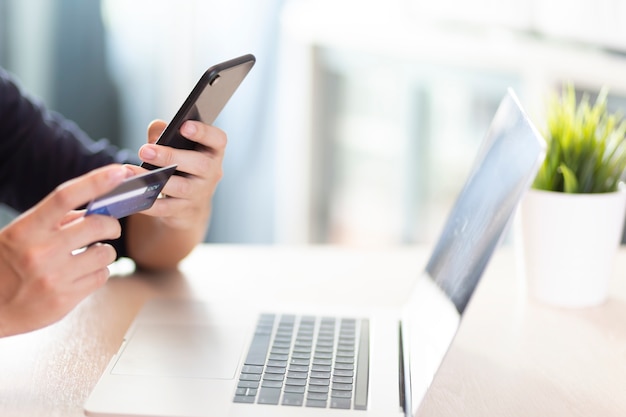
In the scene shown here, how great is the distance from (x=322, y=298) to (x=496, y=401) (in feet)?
0.99

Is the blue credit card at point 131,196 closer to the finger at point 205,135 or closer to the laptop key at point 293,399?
the finger at point 205,135

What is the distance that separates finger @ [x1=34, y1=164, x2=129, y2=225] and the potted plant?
0.50m

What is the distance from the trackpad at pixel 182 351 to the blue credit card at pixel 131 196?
15 centimetres

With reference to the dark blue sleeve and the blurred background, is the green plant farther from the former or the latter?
the blurred background

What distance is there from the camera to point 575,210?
951 millimetres

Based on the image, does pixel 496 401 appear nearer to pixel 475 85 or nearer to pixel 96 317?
pixel 96 317

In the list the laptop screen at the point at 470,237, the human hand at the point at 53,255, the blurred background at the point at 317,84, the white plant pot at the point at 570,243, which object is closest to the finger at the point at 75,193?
the human hand at the point at 53,255

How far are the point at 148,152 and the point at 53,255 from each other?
0.18 meters

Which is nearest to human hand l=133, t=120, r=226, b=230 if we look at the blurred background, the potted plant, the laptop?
the laptop

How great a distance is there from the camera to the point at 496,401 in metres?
0.77

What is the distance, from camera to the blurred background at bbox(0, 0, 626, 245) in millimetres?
1993

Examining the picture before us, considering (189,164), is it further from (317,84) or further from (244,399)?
(317,84)

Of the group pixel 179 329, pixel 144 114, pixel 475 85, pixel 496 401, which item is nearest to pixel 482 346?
pixel 496 401

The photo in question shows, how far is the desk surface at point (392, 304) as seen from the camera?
77 cm
